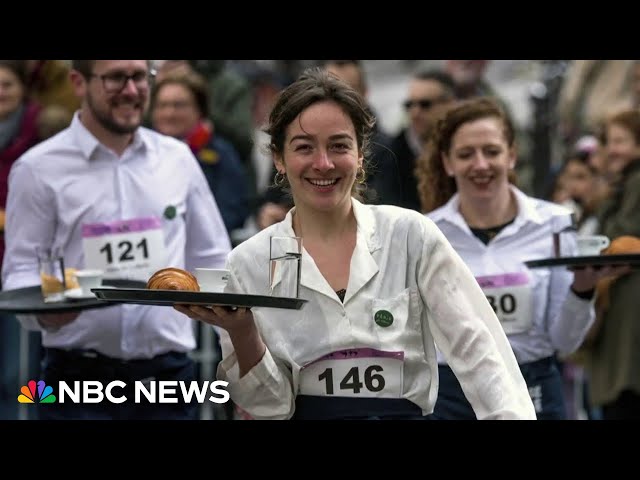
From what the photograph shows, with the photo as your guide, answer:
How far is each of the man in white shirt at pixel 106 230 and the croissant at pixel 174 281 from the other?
1.50 meters

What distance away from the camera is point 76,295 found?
5.96m

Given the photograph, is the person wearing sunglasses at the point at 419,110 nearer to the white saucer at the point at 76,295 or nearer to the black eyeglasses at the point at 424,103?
the black eyeglasses at the point at 424,103

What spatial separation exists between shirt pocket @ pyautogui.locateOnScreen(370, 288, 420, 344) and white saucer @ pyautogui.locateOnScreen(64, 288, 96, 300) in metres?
1.76

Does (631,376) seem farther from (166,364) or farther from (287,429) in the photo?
(287,429)

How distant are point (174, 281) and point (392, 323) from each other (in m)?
0.66

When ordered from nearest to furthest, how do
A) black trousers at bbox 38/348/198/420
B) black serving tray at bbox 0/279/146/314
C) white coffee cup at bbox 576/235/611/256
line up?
black serving tray at bbox 0/279/146/314, black trousers at bbox 38/348/198/420, white coffee cup at bbox 576/235/611/256

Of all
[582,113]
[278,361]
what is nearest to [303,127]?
[278,361]

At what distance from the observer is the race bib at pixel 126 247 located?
247 inches

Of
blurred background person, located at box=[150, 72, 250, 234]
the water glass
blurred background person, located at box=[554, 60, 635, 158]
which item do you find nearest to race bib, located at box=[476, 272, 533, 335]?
the water glass

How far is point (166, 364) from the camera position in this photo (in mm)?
6328

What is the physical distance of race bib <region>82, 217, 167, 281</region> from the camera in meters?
6.27

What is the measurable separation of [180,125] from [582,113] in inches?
273

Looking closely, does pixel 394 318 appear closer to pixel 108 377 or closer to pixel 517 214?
pixel 108 377

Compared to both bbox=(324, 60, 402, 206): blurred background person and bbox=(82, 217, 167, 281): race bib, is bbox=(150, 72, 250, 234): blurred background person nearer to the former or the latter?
bbox=(324, 60, 402, 206): blurred background person
